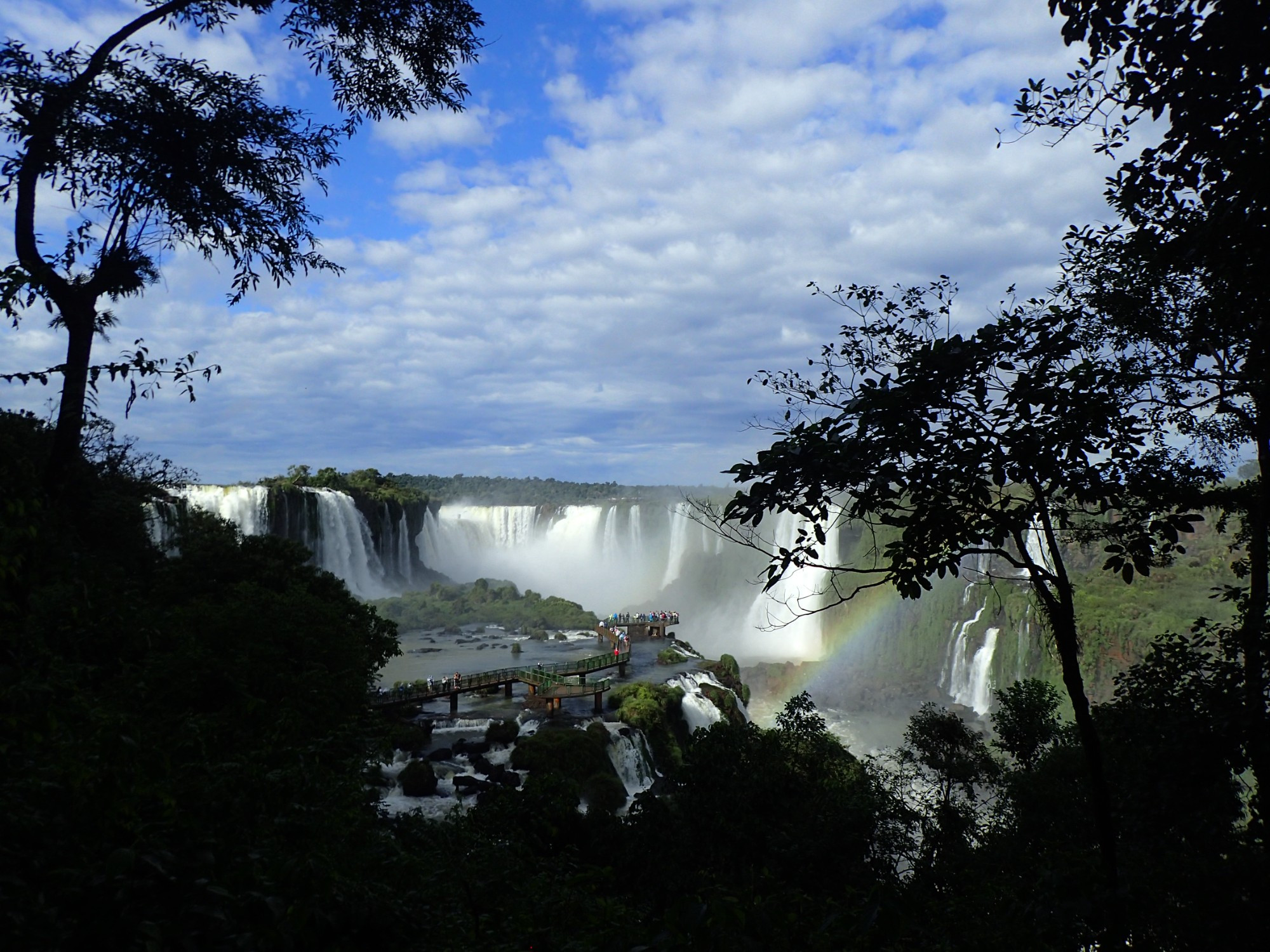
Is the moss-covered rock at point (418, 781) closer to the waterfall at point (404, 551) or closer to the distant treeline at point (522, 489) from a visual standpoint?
the waterfall at point (404, 551)

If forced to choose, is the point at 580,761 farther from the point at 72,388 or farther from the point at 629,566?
the point at 629,566

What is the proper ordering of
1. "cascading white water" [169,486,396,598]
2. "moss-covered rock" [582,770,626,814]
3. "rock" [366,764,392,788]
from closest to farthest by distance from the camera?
1. "rock" [366,764,392,788]
2. "moss-covered rock" [582,770,626,814]
3. "cascading white water" [169,486,396,598]

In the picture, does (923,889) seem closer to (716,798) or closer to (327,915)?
(716,798)

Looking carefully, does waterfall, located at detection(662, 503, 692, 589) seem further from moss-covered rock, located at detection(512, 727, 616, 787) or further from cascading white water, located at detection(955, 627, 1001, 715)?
moss-covered rock, located at detection(512, 727, 616, 787)

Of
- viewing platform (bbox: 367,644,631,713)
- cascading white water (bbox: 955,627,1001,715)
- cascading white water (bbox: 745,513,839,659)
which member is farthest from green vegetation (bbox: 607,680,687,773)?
cascading white water (bbox: 745,513,839,659)

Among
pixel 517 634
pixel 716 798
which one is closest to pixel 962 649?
pixel 517 634
